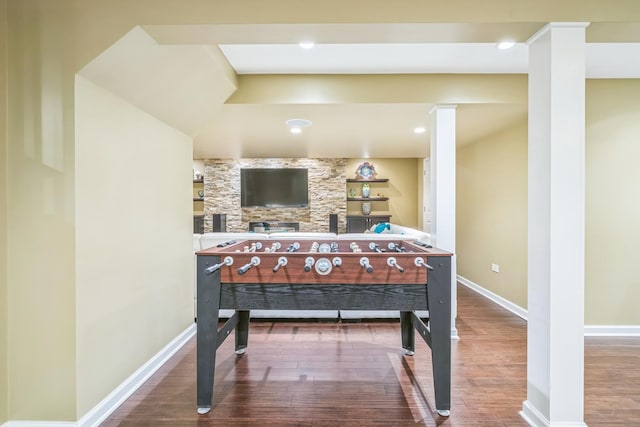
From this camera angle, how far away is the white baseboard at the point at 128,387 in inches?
70.1

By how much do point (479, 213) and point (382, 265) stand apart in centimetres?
352

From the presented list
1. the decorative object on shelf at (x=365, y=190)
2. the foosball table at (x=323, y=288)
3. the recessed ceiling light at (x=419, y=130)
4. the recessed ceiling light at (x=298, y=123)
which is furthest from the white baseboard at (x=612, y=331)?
the decorative object on shelf at (x=365, y=190)

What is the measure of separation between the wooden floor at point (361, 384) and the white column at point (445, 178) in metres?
0.73

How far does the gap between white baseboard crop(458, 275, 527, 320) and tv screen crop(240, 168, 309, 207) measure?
3.93 m

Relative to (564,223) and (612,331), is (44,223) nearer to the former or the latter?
(564,223)

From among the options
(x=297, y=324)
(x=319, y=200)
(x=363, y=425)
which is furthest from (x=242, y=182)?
(x=363, y=425)

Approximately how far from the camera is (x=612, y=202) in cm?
307

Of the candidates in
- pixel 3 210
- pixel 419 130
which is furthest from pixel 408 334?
pixel 3 210

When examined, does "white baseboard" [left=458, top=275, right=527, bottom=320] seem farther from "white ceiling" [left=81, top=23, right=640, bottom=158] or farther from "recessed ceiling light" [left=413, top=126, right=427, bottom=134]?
"recessed ceiling light" [left=413, top=126, right=427, bottom=134]

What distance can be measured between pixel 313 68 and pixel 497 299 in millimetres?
3770

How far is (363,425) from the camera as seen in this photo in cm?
180

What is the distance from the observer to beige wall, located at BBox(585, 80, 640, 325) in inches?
120

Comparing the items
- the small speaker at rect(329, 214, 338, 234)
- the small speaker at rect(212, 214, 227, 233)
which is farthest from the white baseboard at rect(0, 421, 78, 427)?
the small speaker at rect(329, 214, 338, 234)

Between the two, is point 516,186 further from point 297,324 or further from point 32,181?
point 32,181
